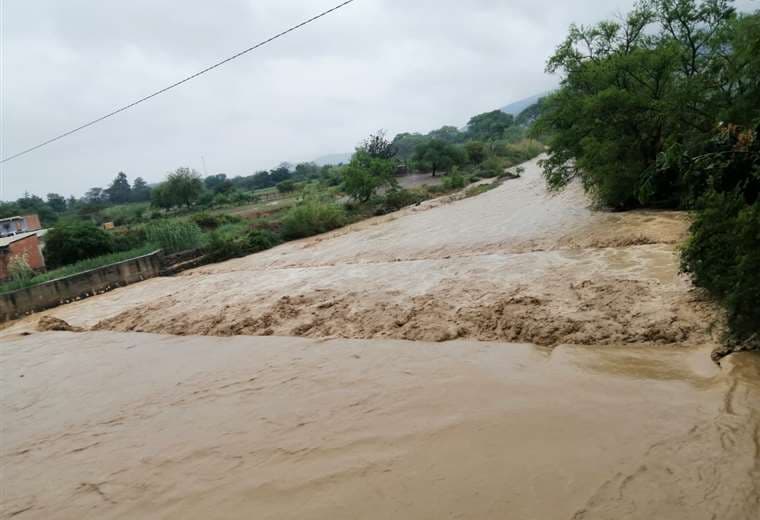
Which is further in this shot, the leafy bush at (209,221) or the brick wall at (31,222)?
the brick wall at (31,222)

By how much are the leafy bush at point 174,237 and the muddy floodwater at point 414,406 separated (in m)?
12.1

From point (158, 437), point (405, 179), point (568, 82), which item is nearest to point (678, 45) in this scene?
point (568, 82)

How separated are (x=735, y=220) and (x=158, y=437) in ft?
20.6

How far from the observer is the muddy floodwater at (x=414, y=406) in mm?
3227

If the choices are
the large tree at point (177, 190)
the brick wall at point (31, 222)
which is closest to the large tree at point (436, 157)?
the large tree at point (177, 190)

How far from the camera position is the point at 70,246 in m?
22.4

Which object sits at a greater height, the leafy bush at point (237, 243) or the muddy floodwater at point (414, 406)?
the leafy bush at point (237, 243)

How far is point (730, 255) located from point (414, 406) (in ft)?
12.5

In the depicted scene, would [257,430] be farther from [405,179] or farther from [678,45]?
[405,179]

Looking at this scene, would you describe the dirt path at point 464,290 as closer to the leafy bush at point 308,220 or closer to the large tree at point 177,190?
the leafy bush at point 308,220

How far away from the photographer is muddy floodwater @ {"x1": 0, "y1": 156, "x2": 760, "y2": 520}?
3.23 meters

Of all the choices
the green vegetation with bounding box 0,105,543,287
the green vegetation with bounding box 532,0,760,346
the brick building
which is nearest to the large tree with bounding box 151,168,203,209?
the green vegetation with bounding box 0,105,543,287

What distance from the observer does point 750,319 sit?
4633 millimetres

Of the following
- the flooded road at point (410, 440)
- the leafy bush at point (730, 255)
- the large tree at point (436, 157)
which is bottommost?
the flooded road at point (410, 440)
